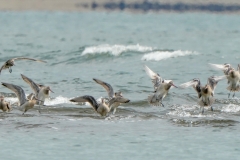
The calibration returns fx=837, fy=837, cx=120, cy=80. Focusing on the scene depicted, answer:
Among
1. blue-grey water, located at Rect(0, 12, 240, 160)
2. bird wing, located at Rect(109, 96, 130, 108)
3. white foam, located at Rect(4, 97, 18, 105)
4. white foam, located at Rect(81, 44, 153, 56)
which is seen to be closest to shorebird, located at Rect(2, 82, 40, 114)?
blue-grey water, located at Rect(0, 12, 240, 160)

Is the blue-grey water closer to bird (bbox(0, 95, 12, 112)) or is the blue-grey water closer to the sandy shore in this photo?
bird (bbox(0, 95, 12, 112))

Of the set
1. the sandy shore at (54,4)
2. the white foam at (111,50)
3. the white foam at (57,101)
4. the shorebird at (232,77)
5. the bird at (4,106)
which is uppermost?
the shorebird at (232,77)

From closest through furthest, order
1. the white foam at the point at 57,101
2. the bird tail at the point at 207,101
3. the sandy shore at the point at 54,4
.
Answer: the bird tail at the point at 207,101 → the white foam at the point at 57,101 → the sandy shore at the point at 54,4

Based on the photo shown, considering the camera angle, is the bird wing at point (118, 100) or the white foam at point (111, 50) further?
the white foam at point (111, 50)

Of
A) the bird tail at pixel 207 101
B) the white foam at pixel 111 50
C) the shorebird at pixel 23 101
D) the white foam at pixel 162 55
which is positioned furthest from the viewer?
the white foam at pixel 111 50

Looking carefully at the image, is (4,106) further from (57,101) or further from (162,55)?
(162,55)

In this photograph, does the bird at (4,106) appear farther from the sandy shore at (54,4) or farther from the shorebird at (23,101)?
the sandy shore at (54,4)

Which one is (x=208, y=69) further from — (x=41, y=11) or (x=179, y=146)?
(x=41, y=11)

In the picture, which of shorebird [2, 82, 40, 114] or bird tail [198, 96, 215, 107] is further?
bird tail [198, 96, 215, 107]

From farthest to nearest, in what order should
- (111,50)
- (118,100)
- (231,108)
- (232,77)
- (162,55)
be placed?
1. (111,50)
2. (162,55)
3. (231,108)
4. (232,77)
5. (118,100)

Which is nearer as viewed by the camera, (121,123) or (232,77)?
(121,123)

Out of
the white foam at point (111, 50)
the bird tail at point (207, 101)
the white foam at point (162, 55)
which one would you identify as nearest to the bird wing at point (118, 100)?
the bird tail at point (207, 101)

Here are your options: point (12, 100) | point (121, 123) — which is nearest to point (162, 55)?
point (12, 100)

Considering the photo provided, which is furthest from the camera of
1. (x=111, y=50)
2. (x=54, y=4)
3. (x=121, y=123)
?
(x=54, y=4)
